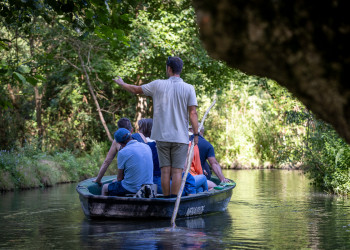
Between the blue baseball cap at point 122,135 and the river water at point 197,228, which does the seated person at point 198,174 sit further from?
the blue baseball cap at point 122,135

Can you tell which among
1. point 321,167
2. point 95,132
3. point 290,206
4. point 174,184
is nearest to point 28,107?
point 95,132

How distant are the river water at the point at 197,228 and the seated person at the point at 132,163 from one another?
541mm

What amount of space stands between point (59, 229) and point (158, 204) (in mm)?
1295

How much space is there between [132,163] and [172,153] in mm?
768

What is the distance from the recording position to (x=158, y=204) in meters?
7.78

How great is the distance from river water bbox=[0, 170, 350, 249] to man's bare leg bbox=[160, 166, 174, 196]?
1.35 ft

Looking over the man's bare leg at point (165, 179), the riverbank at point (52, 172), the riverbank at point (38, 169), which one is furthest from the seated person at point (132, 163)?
the riverbank at point (38, 169)

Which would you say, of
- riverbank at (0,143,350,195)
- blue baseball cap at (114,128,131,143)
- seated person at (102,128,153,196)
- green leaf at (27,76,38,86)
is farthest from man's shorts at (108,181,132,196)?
riverbank at (0,143,350,195)

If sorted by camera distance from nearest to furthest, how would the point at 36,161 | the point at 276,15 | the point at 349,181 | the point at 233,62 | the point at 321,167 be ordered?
the point at 276,15 → the point at 233,62 → the point at 349,181 → the point at 321,167 → the point at 36,161

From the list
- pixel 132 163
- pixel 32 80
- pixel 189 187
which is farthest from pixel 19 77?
pixel 189 187

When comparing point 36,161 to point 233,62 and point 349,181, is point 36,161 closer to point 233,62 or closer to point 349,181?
point 349,181

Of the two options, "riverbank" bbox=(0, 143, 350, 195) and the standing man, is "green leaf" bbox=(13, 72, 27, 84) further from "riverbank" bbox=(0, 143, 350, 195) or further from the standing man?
"riverbank" bbox=(0, 143, 350, 195)

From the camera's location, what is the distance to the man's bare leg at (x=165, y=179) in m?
7.70

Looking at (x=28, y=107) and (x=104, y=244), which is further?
(x=28, y=107)
